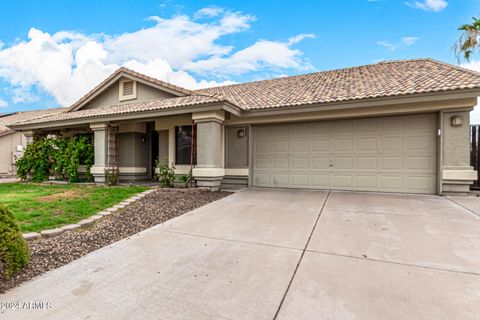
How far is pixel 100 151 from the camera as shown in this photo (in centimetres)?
997

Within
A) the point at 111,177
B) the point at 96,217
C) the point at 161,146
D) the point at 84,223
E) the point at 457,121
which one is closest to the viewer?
the point at 84,223

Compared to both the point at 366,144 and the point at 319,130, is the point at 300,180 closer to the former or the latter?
the point at 319,130

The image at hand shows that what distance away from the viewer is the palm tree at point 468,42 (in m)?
9.94

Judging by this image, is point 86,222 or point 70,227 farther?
point 86,222

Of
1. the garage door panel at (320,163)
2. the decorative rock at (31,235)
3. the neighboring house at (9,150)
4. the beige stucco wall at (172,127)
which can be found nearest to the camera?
the decorative rock at (31,235)

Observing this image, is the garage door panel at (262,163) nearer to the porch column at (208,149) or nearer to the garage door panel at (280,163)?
the garage door panel at (280,163)

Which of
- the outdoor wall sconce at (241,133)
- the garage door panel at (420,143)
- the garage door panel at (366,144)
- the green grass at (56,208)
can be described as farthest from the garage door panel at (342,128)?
the green grass at (56,208)

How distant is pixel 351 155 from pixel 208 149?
4813 millimetres

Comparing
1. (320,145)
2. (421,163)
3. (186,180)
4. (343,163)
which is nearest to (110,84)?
(186,180)

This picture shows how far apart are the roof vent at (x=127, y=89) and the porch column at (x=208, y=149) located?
15.0 feet

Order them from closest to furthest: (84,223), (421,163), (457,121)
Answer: (84,223), (457,121), (421,163)

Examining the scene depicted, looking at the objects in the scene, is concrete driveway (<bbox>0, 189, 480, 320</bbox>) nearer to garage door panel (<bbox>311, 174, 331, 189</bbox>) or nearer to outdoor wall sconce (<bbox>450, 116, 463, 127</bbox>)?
outdoor wall sconce (<bbox>450, 116, 463, 127</bbox>)

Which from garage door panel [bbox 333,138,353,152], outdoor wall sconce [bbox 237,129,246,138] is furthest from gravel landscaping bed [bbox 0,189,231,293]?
garage door panel [bbox 333,138,353,152]

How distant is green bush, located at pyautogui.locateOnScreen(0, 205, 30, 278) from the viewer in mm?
2578
